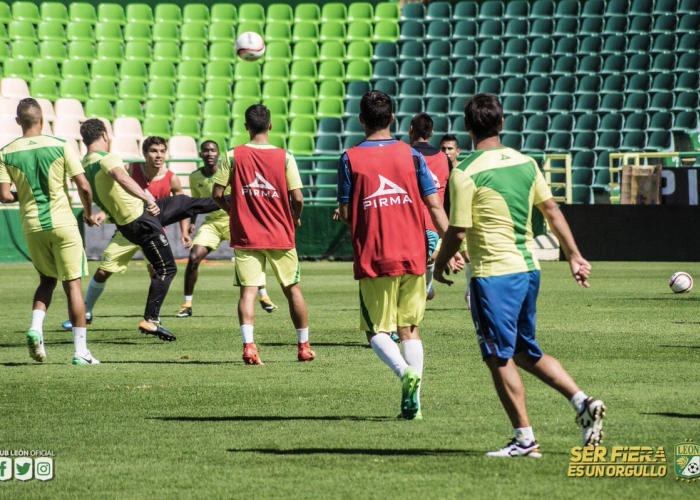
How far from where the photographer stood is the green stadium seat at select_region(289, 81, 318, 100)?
32.1m

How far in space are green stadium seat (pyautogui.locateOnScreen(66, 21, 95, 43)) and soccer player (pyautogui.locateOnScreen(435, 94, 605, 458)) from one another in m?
29.3

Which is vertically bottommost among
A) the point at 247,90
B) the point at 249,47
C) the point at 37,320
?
the point at 37,320

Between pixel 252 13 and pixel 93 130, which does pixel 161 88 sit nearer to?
pixel 252 13

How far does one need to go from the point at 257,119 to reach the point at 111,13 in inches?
1031

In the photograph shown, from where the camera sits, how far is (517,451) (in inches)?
220

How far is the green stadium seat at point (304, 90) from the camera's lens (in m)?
32.1

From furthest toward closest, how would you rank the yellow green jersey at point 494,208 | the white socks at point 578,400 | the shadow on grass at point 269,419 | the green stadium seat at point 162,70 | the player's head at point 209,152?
the green stadium seat at point 162,70, the player's head at point 209,152, the shadow on grass at point 269,419, the yellow green jersey at point 494,208, the white socks at point 578,400

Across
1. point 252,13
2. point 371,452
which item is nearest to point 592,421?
point 371,452

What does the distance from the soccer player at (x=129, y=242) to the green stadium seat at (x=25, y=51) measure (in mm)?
19140

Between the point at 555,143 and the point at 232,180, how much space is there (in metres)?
21.0

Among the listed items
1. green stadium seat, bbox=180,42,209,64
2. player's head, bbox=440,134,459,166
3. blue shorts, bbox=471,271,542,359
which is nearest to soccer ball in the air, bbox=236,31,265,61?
green stadium seat, bbox=180,42,209,64

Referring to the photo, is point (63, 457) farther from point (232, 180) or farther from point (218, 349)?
point (218, 349)

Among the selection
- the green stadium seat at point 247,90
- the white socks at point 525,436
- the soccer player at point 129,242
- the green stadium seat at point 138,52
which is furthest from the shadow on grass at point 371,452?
the green stadium seat at point 138,52

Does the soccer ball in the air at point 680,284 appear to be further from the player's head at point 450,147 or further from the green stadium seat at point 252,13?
the green stadium seat at point 252,13
